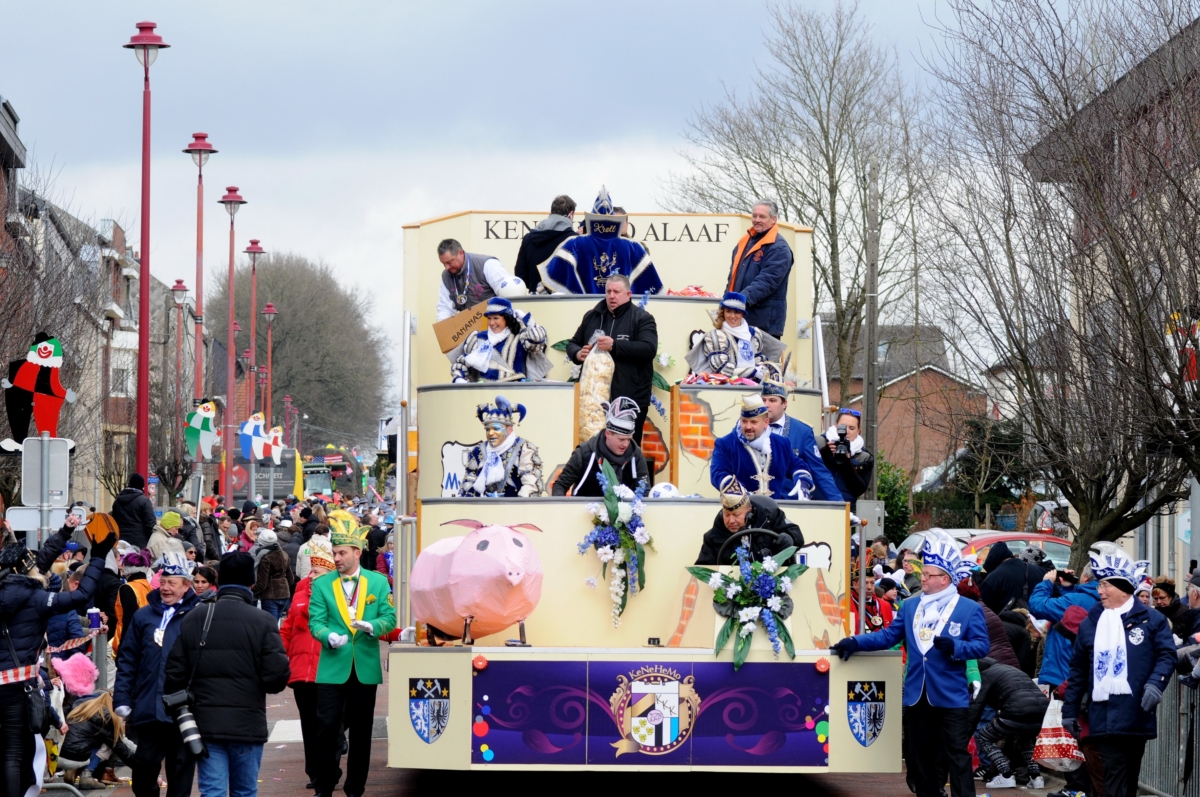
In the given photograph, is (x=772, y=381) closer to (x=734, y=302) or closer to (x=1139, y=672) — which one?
(x=734, y=302)

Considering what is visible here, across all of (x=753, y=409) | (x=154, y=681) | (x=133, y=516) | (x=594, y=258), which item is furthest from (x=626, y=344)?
(x=133, y=516)

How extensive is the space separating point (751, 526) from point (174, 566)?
3.56 metres

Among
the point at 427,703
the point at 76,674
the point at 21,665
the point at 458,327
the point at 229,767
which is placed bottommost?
the point at 229,767

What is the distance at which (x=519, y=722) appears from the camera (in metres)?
10.0

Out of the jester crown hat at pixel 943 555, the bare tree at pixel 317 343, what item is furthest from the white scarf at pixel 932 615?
the bare tree at pixel 317 343

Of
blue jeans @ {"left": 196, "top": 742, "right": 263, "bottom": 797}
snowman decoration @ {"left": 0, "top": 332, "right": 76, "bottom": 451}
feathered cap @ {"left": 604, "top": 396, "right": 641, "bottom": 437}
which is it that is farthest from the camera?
snowman decoration @ {"left": 0, "top": 332, "right": 76, "bottom": 451}

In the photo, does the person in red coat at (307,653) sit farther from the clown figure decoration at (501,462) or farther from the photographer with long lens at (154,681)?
the photographer with long lens at (154,681)

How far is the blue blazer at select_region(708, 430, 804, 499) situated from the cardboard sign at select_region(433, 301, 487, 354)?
361 centimetres

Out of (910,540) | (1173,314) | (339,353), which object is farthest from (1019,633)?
(339,353)

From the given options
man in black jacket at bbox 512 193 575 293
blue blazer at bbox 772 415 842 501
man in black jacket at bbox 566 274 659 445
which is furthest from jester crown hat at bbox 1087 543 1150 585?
man in black jacket at bbox 512 193 575 293

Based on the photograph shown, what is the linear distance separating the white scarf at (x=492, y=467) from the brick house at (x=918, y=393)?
46.5 feet

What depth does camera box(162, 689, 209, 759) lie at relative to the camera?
364 inches

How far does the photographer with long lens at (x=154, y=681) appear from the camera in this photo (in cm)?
991

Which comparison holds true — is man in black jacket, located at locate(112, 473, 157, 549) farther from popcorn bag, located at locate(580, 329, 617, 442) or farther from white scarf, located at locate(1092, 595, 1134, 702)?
white scarf, located at locate(1092, 595, 1134, 702)
